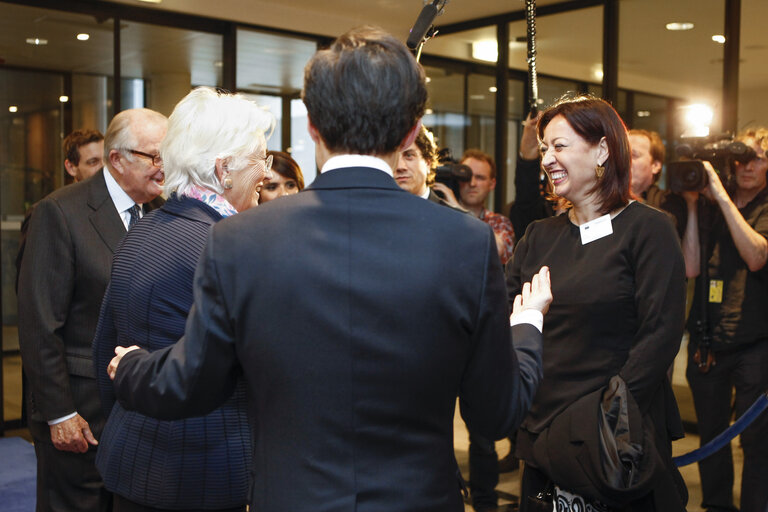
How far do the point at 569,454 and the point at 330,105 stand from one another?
1229mm

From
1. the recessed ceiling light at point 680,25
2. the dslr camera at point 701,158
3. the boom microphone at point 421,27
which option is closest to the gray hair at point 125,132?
the boom microphone at point 421,27

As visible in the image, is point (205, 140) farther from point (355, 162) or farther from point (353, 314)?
point (353, 314)

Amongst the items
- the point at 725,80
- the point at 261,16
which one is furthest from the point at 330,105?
the point at 261,16

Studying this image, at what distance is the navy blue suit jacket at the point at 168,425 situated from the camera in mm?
1473

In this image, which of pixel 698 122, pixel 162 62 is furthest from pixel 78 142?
pixel 698 122

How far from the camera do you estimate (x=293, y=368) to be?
1.09 meters

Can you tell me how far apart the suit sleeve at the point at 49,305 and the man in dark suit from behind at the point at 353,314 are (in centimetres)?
110

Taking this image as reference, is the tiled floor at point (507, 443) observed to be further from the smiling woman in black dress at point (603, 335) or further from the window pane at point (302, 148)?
the window pane at point (302, 148)

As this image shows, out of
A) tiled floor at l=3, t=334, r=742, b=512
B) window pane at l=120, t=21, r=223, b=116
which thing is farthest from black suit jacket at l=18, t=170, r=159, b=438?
window pane at l=120, t=21, r=223, b=116

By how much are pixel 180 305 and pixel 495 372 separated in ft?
2.14

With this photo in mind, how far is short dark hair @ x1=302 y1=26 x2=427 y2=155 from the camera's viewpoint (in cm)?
109

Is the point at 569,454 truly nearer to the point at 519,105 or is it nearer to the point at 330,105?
the point at 330,105

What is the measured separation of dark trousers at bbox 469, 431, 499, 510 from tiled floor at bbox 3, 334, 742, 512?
205 mm

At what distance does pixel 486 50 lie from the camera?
6336 millimetres
